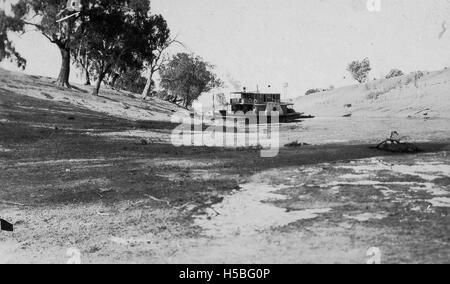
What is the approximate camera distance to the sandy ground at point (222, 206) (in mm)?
4871

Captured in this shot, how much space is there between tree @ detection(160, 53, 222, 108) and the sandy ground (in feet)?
160

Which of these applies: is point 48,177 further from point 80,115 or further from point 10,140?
point 80,115

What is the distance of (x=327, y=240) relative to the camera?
4988mm

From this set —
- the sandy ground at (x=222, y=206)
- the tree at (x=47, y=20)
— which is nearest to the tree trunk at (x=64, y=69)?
the tree at (x=47, y=20)

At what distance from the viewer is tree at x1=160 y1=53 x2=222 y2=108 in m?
60.6

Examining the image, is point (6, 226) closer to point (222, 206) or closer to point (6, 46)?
point (222, 206)

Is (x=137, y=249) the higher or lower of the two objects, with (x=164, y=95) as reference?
lower

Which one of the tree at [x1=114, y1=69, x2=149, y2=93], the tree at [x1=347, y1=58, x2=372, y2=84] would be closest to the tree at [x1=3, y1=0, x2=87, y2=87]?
the tree at [x1=114, y1=69, x2=149, y2=93]

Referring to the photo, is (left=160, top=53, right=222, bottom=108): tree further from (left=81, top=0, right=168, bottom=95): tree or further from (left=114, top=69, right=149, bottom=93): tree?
(left=81, top=0, right=168, bottom=95): tree

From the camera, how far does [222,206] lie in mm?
6781

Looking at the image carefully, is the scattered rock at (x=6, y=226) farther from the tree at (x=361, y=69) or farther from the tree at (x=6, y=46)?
the tree at (x=361, y=69)

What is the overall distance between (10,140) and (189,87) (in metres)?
48.9
